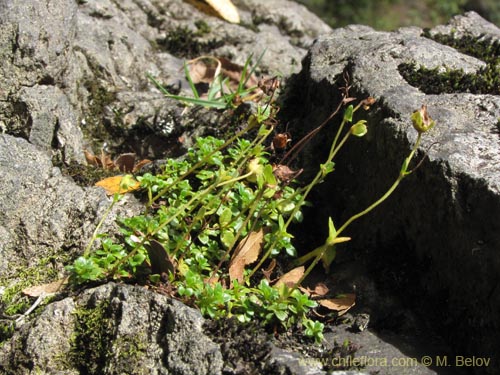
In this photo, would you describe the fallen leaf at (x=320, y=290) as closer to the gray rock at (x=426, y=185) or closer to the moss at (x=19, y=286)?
the gray rock at (x=426, y=185)

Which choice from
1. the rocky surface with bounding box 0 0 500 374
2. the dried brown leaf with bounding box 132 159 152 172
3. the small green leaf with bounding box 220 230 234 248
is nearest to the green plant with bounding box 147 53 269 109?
the rocky surface with bounding box 0 0 500 374

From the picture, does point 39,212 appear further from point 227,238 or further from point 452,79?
point 452,79

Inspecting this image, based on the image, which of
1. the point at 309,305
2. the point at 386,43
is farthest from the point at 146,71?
the point at 309,305

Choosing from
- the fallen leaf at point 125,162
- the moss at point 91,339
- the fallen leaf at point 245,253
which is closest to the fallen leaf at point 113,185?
the fallen leaf at point 125,162

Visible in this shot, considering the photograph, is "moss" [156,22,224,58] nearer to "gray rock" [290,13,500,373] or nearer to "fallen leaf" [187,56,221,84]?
"fallen leaf" [187,56,221,84]

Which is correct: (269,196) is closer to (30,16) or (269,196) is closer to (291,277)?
(291,277)
